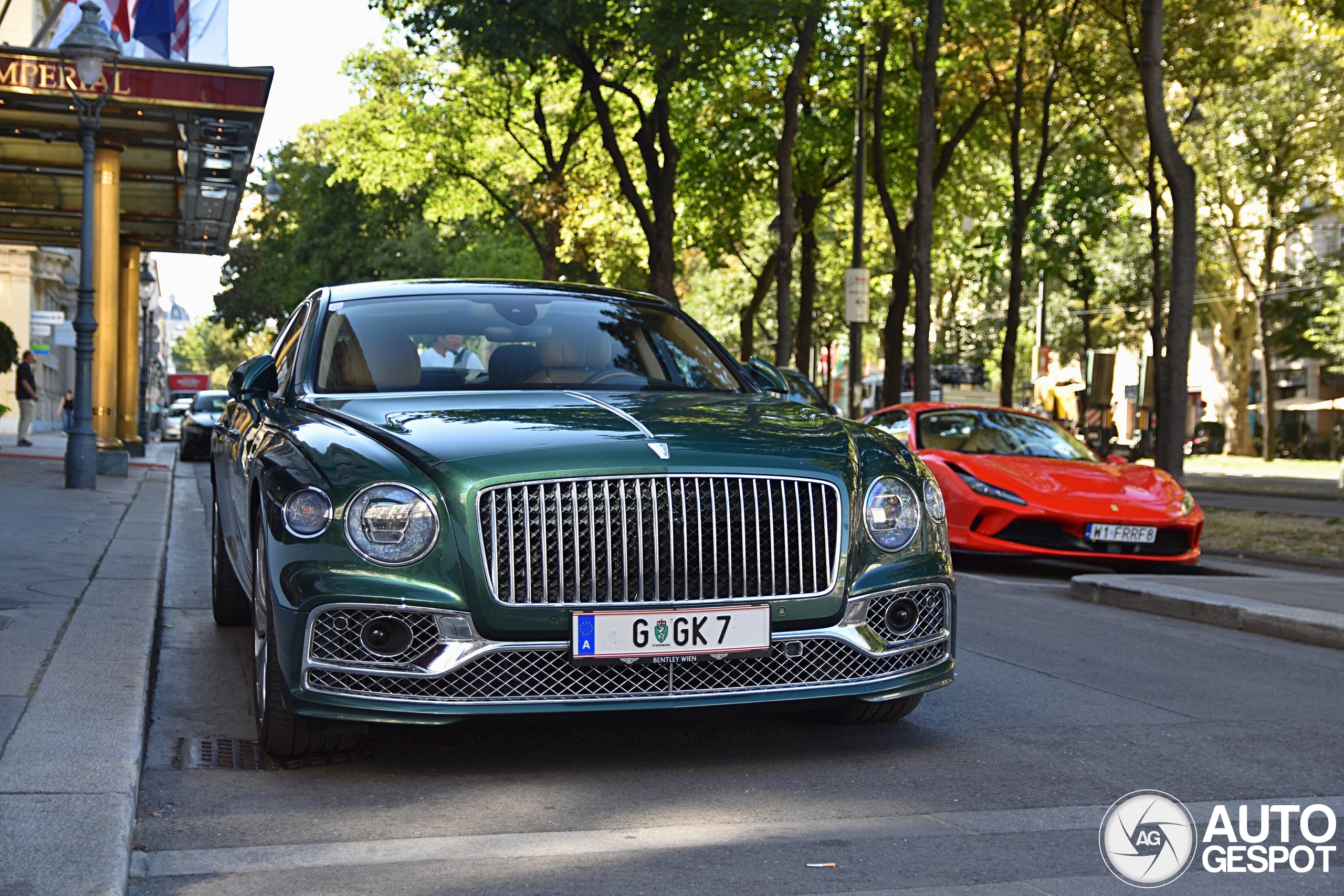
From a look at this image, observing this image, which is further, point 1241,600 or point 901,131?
point 901,131

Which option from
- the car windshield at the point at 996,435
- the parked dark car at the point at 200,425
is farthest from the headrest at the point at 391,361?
the parked dark car at the point at 200,425

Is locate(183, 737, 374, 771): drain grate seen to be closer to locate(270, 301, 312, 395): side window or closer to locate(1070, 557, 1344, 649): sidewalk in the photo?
locate(270, 301, 312, 395): side window

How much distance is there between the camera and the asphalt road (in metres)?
3.83

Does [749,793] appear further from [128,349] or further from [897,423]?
[128,349]

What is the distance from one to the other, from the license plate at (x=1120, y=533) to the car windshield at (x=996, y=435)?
3.54 ft

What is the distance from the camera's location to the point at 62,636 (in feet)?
21.5

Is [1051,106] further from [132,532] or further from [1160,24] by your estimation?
[132,532]

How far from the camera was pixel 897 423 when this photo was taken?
13.8 meters

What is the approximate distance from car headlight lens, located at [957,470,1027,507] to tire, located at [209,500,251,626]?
233 inches

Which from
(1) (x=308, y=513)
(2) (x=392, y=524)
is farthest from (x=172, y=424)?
(2) (x=392, y=524)

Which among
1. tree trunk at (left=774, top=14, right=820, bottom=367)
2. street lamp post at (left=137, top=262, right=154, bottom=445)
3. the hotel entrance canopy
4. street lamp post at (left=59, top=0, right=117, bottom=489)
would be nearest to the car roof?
street lamp post at (left=59, top=0, right=117, bottom=489)

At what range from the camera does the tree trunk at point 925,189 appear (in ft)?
72.9

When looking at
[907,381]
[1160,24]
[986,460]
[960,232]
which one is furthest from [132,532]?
[907,381]

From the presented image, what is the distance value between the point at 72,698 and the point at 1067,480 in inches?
330
